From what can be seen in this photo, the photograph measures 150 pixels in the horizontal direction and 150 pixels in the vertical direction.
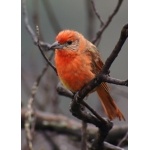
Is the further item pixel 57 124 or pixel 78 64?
pixel 57 124

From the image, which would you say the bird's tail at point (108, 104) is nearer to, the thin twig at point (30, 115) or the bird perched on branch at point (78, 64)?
the bird perched on branch at point (78, 64)

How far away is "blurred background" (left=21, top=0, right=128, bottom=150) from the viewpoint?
72.0 inches

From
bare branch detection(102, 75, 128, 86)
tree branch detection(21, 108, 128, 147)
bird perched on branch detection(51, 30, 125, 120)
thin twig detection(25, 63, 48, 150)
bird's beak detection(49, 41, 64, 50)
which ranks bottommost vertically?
tree branch detection(21, 108, 128, 147)

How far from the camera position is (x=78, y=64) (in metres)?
1.51

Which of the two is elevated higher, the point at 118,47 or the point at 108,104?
the point at 118,47

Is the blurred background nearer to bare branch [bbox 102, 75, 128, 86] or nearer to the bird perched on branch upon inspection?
the bird perched on branch

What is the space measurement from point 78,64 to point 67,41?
74mm

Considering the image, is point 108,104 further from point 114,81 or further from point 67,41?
point 114,81

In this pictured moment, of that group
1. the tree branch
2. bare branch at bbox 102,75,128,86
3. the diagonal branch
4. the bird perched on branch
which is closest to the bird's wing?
the bird perched on branch

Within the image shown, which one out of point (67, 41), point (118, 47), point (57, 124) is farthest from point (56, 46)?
point (57, 124)

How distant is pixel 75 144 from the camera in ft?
6.53
